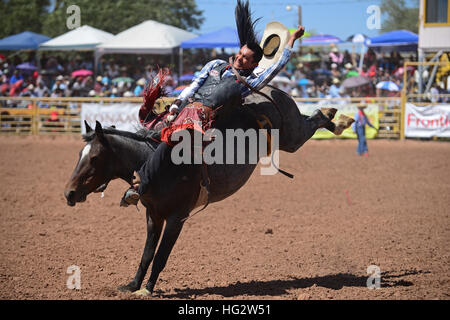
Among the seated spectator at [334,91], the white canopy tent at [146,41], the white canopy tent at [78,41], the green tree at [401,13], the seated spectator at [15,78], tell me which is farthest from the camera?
the green tree at [401,13]

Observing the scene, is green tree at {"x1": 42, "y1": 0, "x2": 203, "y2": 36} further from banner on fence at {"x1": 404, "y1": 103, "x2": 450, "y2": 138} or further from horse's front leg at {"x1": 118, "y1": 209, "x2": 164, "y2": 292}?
horse's front leg at {"x1": 118, "y1": 209, "x2": 164, "y2": 292}

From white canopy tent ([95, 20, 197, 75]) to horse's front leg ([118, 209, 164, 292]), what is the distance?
Result: 1699 centimetres

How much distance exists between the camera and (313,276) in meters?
5.68

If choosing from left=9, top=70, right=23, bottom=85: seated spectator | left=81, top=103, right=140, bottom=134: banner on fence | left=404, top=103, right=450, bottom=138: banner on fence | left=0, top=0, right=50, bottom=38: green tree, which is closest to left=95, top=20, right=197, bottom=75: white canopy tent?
left=81, top=103, right=140, bottom=134: banner on fence

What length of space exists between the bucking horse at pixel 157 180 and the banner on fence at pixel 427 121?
14343 millimetres

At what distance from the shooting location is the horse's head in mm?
4746

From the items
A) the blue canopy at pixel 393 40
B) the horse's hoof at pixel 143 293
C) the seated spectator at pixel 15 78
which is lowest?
the horse's hoof at pixel 143 293

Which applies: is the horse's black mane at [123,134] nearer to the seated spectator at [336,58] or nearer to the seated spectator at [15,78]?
the seated spectator at [336,58]

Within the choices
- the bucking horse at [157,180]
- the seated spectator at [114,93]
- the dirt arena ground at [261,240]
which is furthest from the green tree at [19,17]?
the bucking horse at [157,180]

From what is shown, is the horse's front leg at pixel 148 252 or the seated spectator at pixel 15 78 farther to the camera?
the seated spectator at pixel 15 78

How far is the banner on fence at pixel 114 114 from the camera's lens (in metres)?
18.9

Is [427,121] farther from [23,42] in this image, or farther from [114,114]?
[23,42]

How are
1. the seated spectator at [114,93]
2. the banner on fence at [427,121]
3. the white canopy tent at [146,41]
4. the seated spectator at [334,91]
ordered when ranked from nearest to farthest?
the banner on fence at [427,121], the seated spectator at [334,91], the seated spectator at [114,93], the white canopy tent at [146,41]
